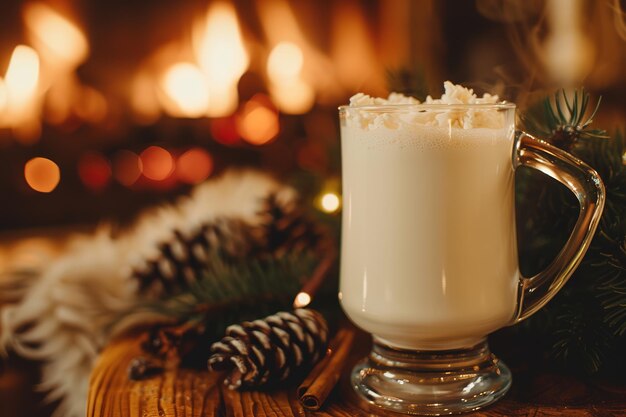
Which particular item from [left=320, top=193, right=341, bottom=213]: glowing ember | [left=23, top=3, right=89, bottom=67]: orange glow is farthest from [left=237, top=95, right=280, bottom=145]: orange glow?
[left=320, top=193, right=341, bottom=213]: glowing ember

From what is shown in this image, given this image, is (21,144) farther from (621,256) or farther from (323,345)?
(621,256)

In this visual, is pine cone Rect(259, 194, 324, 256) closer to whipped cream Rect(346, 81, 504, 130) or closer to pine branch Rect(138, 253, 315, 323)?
pine branch Rect(138, 253, 315, 323)

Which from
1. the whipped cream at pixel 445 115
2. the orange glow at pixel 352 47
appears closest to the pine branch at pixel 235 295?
the whipped cream at pixel 445 115

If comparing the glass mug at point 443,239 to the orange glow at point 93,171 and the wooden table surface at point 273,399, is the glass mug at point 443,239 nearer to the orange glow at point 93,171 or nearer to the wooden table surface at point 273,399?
the wooden table surface at point 273,399

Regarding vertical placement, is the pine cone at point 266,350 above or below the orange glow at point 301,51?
below

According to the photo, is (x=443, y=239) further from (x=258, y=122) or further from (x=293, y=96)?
(x=293, y=96)
